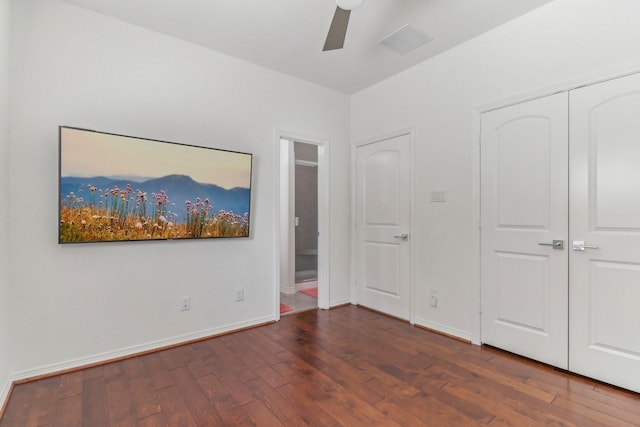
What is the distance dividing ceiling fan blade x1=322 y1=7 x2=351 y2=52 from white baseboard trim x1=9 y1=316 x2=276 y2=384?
2.68 m

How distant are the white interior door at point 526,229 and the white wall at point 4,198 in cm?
357

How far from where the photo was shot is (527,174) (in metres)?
2.52

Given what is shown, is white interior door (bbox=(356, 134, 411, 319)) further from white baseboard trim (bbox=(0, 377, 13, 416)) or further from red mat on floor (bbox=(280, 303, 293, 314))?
white baseboard trim (bbox=(0, 377, 13, 416))

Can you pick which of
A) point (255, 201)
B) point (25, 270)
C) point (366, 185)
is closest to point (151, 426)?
point (25, 270)

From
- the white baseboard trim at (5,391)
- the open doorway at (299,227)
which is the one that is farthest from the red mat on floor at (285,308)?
the white baseboard trim at (5,391)

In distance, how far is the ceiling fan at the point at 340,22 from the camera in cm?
180

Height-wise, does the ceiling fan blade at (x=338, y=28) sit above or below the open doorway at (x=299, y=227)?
above

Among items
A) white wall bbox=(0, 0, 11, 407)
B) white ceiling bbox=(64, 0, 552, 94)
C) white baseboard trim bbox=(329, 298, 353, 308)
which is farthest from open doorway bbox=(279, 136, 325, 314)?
white wall bbox=(0, 0, 11, 407)

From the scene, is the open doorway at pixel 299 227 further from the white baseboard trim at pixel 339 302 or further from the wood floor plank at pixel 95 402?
the wood floor plank at pixel 95 402

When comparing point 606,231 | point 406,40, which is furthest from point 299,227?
point 606,231

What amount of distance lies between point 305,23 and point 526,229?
2.47 meters

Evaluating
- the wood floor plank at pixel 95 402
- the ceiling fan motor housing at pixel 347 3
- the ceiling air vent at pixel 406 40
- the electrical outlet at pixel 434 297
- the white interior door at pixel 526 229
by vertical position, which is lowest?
the wood floor plank at pixel 95 402

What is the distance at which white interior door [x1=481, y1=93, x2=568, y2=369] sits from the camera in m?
2.36

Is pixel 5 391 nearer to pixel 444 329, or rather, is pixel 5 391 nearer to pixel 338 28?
pixel 338 28
